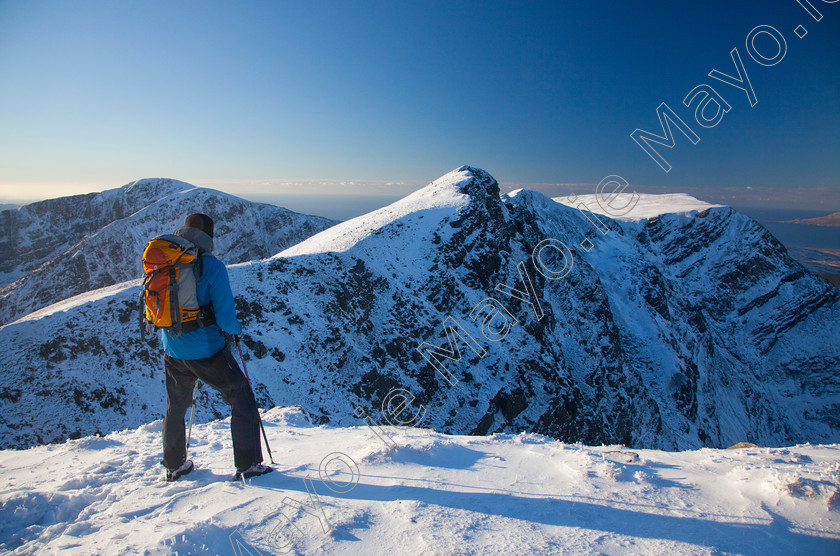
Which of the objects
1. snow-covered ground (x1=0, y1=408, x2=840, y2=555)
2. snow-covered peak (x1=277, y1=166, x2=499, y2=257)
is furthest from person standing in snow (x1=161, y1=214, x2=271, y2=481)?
snow-covered peak (x1=277, y1=166, x2=499, y2=257)

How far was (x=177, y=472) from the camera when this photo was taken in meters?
4.01

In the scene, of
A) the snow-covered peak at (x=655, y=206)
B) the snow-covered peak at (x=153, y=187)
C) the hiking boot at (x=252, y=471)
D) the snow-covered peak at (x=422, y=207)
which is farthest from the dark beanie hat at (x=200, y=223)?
the snow-covered peak at (x=153, y=187)

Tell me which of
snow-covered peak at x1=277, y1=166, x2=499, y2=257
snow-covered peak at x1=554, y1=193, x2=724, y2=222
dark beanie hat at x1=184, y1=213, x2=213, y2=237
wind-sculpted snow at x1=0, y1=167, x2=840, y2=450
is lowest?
wind-sculpted snow at x1=0, y1=167, x2=840, y2=450

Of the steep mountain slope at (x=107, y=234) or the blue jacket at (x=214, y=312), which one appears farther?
the steep mountain slope at (x=107, y=234)

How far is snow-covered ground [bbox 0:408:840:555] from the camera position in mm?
2656

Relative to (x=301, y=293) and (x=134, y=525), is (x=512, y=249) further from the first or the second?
(x=134, y=525)

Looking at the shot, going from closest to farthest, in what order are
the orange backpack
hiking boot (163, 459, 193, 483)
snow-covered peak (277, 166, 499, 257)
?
the orange backpack, hiking boot (163, 459, 193, 483), snow-covered peak (277, 166, 499, 257)

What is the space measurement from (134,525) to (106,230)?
66689mm

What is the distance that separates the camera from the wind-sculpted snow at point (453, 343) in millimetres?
15102

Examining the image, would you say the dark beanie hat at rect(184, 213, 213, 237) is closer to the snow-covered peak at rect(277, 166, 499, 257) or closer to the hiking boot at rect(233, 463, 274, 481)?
the hiking boot at rect(233, 463, 274, 481)

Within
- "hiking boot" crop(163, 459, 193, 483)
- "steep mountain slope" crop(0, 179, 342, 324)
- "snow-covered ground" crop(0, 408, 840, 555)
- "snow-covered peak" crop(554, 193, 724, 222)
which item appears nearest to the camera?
"snow-covered ground" crop(0, 408, 840, 555)

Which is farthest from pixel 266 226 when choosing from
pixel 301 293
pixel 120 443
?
pixel 120 443

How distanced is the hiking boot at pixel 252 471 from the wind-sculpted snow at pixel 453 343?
1235 centimetres

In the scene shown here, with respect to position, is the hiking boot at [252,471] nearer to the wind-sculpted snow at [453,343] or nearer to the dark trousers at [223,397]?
the dark trousers at [223,397]
